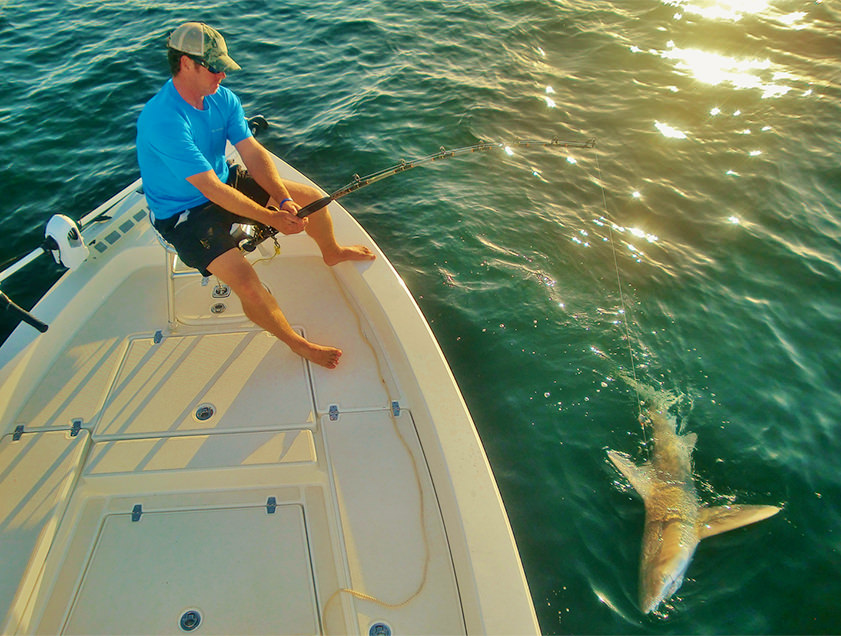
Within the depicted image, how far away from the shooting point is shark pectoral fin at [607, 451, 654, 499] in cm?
316

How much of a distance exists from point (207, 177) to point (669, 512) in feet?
10.7

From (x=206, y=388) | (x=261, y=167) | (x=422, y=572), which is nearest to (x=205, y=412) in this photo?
→ (x=206, y=388)

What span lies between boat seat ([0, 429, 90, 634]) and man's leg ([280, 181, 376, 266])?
1737mm

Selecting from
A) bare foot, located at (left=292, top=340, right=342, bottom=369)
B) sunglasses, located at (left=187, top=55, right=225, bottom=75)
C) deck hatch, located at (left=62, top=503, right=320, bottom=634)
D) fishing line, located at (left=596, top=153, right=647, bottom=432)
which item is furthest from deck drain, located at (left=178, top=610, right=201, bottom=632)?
fishing line, located at (left=596, top=153, right=647, bottom=432)

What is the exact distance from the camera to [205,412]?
9.51 feet

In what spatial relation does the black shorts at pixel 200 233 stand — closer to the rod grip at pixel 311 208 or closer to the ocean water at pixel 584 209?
the rod grip at pixel 311 208

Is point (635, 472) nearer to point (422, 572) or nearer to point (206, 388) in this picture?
point (422, 572)

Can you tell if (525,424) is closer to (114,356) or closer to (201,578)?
(201,578)

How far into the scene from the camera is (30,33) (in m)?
8.45

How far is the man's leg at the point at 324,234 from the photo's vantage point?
341 centimetres

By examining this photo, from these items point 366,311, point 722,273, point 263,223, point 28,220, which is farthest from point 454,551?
point 28,220

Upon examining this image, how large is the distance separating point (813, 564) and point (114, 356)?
168 inches

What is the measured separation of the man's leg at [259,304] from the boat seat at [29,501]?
1088 millimetres

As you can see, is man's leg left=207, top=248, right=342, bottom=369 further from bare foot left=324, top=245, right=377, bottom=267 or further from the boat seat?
the boat seat
